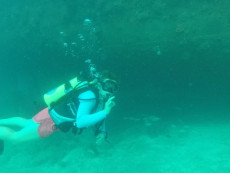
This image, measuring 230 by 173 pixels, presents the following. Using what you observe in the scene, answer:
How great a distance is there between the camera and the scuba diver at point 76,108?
358 centimetres

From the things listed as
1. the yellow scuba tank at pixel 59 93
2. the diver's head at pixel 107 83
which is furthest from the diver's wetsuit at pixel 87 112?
the yellow scuba tank at pixel 59 93

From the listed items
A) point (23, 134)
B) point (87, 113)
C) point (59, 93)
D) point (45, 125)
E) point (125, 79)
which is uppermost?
point (125, 79)

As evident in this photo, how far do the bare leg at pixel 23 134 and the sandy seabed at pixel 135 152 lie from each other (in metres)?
1.29

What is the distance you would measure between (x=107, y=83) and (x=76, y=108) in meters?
0.89

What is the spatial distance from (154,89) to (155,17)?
2.99 metres

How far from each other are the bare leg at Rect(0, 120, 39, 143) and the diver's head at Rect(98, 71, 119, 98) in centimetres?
208

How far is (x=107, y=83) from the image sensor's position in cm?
359

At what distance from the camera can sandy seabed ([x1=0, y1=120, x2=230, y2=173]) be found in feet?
15.7

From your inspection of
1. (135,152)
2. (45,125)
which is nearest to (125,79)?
(135,152)

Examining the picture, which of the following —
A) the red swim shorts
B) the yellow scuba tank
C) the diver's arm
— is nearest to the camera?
the diver's arm

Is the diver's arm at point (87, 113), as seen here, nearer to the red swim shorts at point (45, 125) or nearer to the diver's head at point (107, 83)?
the diver's head at point (107, 83)

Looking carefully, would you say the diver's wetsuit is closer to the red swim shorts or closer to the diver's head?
the diver's head

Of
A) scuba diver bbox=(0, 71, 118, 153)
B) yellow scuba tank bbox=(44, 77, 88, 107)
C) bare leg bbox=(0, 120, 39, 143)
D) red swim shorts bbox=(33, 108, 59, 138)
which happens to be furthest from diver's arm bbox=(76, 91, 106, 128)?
bare leg bbox=(0, 120, 39, 143)

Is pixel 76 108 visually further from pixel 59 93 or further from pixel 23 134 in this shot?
pixel 23 134
